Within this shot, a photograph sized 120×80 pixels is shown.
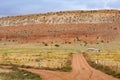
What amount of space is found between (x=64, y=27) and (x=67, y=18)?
6712 mm

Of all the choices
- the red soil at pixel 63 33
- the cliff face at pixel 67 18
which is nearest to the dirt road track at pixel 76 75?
the red soil at pixel 63 33

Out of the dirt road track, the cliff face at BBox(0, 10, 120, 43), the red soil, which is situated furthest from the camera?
the cliff face at BBox(0, 10, 120, 43)

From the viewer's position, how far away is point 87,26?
13225 cm

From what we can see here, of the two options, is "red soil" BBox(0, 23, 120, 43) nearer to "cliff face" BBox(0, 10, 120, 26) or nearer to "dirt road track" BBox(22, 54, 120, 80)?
"cliff face" BBox(0, 10, 120, 26)

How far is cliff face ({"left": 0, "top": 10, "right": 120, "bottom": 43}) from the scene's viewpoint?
124 metres

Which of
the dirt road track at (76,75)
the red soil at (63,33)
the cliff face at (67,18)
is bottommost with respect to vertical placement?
the dirt road track at (76,75)

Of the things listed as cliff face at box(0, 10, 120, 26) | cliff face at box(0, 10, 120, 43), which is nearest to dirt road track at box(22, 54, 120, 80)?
cliff face at box(0, 10, 120, 43)

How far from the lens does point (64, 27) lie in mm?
133875

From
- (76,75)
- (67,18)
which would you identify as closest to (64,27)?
(67,18)

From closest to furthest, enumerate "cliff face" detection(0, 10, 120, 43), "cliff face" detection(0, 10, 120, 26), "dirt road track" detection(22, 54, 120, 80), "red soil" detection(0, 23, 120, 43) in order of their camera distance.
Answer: "dirt road track" detection(22, 54, 120, 80)
"red soil" detection(0, 23, 120, 43)
"cliff face" detection(0, 10, 120, 43)
"cliff face" detection(0, 10, 120, 26)

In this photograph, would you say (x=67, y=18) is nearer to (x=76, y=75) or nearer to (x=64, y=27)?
(x=64, y=27)

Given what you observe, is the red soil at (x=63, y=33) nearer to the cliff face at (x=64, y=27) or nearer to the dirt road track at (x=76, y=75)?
the cliff face at (x=64, y=27)

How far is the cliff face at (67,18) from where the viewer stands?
136 m

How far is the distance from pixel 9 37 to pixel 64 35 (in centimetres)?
1820
